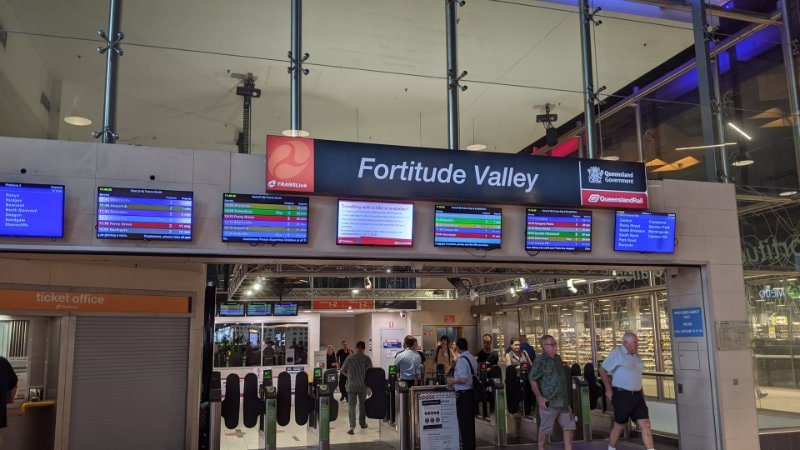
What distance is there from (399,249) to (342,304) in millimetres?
11608

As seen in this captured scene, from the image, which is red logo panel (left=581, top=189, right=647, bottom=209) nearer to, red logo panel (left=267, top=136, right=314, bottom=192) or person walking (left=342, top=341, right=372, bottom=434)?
red logo panel (left=267, top=136, right=314, bottom=192)

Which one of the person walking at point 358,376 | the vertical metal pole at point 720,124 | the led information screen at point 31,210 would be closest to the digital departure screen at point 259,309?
the person walking at point 358,376

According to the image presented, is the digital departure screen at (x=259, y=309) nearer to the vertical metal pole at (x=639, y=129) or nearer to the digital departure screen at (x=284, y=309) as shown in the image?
the digital departure screen at (x=284, y=309)

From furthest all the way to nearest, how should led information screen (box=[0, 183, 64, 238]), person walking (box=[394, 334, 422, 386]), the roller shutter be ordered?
person walking (box=[394, 334, 422, 386]), the roller shutter, led information screen (box=[0, 183, 64, 238])

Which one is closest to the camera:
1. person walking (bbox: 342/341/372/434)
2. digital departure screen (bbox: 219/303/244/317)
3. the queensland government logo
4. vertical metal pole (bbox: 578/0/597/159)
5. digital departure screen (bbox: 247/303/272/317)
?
the queensland government logo

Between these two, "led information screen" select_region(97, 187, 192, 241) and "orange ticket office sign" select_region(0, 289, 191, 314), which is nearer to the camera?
"led information screen" select_region(97, 187, 192, 241)

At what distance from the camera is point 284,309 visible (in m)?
17.3

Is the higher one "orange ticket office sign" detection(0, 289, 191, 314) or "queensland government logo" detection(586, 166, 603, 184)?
"queensland government logo" detection(586, 166, 603, 184)

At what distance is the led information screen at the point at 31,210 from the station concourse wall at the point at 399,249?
98 mm

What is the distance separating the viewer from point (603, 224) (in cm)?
731

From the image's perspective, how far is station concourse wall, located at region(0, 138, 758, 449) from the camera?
5695 mm

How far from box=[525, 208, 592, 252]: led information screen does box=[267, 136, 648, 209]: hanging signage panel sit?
0.13 meters

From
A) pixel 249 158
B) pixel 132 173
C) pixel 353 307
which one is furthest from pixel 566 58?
pixel 353 307

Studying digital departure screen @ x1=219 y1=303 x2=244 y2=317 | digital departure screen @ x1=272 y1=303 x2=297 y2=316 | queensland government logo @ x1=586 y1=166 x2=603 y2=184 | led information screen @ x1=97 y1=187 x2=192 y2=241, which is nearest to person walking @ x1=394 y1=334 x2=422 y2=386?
queensland government logo @ x1=586 y1=166 x2=603 y2=184
